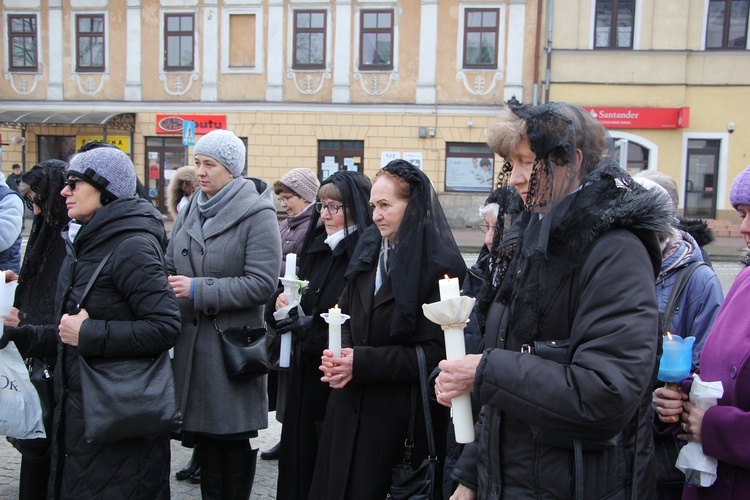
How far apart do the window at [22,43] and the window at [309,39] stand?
858 cm

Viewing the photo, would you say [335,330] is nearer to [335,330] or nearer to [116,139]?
[335,330]

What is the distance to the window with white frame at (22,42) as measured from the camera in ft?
72.3

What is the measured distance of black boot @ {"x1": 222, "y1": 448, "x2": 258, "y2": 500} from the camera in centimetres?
364

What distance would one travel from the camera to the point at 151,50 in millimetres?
21547

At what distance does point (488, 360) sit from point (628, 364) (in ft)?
1.19

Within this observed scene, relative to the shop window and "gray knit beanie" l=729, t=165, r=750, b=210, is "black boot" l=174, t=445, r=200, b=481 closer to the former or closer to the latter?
"gray knit beanie" l=729, t=165, r=750, b=210

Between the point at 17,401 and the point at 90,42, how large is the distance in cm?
2129

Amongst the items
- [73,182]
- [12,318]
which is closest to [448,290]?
[73,182]

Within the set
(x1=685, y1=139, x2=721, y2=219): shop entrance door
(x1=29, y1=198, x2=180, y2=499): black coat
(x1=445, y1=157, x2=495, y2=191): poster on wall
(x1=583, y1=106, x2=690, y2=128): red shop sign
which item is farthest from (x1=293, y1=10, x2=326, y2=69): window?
Result: (x1=29, y1=198, x2=180, y2=499): black coat

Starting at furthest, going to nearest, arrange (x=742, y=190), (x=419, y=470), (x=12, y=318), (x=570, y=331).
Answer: (x=12, y=318) → (x=419, y=470) → (x=742, y=190) → (x=570, y=331)

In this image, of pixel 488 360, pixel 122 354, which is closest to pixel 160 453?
pixel 122 354

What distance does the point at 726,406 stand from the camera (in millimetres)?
2094

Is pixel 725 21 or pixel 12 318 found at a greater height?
pixel 725 21

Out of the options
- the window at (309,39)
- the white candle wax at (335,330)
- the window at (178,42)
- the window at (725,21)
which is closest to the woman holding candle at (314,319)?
the white candle wax at (335,330)
